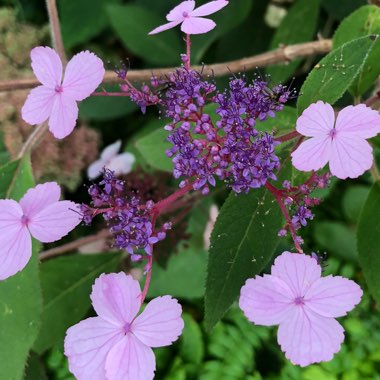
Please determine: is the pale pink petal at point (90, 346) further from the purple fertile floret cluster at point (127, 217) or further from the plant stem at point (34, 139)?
the plant stem at point (34, 139)

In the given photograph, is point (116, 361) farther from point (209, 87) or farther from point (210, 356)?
point (210, 356)

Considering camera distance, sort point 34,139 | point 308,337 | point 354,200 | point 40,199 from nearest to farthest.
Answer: point 308,337, point 40,199, point 34,139, point 354,200

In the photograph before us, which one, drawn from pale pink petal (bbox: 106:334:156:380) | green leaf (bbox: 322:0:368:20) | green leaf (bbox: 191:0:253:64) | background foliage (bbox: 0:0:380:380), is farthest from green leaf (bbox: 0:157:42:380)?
green leaf (bbox: 322:0:368:20)

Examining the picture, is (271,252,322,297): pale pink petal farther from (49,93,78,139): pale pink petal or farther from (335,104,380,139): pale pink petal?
(49,93,78,139): pale pink petal

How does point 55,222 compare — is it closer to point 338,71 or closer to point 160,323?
point 160,323

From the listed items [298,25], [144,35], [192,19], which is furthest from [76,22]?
[192,19]

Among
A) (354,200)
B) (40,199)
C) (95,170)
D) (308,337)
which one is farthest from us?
(354,200)

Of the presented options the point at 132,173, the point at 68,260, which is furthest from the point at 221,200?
the point at 68,260

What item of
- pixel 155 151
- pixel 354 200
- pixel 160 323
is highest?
pixel 160 323
